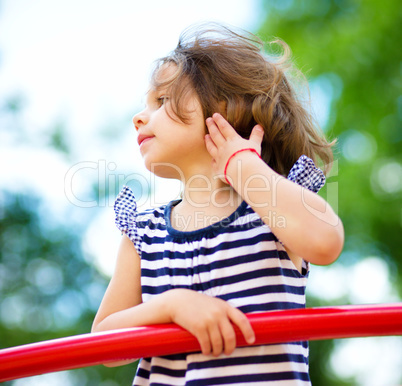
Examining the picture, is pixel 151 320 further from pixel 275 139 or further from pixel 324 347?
pixel 324 347

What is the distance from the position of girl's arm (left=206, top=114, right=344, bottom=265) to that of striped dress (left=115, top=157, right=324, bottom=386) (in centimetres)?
8

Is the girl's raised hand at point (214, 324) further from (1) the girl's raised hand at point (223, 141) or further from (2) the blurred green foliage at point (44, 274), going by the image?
(2) the blurred green foliage at point (44, 274)

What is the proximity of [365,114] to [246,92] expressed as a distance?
3.59 meters

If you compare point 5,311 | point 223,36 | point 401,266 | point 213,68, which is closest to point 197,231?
point 213,68

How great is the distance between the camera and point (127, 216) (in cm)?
112

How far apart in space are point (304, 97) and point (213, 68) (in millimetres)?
249

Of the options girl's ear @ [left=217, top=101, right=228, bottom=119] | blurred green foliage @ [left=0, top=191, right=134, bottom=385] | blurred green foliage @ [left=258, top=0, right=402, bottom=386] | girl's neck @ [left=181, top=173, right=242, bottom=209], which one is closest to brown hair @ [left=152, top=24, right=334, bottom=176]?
girl's ear @ [left=217, top=101, right=228, bottom=119]

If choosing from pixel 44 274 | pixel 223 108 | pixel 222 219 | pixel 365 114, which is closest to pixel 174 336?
pixel 222 219

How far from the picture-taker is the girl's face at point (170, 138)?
1.10 metres

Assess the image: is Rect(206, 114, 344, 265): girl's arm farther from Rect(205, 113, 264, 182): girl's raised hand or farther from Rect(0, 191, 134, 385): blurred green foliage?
Rect(0, 191, 134, 385): blurred green foliage

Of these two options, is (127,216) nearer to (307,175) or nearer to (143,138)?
(143,138)

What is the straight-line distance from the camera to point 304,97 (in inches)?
51.6

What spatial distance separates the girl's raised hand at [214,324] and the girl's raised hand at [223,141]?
0.29 metres

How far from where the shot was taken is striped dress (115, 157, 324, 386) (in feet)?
2.90
